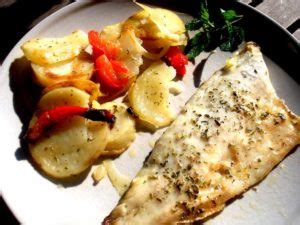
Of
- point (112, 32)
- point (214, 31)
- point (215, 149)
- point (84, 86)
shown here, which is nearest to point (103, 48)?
point (112, 32)

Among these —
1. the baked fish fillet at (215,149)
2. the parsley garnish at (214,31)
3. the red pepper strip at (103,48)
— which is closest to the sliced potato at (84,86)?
the red pepper strip at (103,48)

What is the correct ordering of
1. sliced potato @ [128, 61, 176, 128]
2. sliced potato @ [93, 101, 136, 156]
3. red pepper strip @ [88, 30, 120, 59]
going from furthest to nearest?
red pepper strip @ [88, 30, 120, 59] → sliced potato @ [128, 61, 176, 128] → sliced potato @ [93, 101, 136, 156]

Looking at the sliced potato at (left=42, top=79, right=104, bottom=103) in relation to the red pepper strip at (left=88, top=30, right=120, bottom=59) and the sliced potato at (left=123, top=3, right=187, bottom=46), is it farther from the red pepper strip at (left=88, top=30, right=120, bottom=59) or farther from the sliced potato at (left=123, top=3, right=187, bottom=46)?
the sliced potato at (left=123, top=3, right=187, bottom=46)

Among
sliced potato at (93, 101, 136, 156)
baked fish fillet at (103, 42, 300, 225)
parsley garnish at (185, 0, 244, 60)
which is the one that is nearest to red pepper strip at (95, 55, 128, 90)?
sliced potato at (93, 101, 136, 156)

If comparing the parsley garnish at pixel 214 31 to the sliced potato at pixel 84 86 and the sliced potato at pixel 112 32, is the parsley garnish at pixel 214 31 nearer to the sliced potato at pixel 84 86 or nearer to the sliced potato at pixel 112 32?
the sliced potato at pixel 112 32

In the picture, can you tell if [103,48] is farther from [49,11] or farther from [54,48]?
[49,11]
